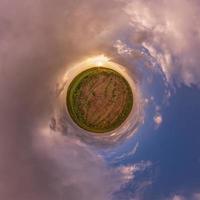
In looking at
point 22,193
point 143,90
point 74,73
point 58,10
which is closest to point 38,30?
point 58,10

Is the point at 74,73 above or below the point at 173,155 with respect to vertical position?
above

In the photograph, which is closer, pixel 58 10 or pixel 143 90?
pixel 58 10

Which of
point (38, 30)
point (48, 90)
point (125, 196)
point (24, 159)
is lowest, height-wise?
point (125, 196)

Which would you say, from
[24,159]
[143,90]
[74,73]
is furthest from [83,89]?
[24,159]

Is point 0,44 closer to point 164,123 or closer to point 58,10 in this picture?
point 58,10

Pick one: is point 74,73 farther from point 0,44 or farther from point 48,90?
point 0,44

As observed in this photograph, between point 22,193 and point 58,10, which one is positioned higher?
point 58,10
